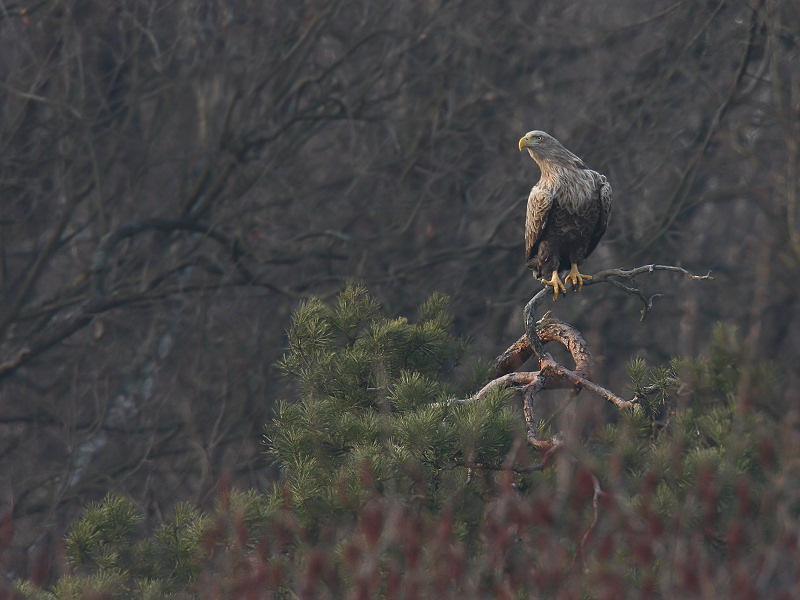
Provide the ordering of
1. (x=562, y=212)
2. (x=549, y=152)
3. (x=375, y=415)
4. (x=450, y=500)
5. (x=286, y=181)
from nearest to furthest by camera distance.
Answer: (x=450, y=500) < (x=375, y=415) < (x=562, y=212) < (x=549, y=152) < (x=286, y=181)

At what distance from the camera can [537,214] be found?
219 inches

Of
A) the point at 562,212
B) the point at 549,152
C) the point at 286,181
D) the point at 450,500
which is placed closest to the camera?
the point at 450,500

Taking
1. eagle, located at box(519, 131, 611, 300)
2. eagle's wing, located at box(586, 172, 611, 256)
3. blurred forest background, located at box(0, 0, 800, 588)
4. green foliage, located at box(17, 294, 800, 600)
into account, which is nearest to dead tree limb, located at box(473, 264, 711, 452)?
green foliage, located at box(17, 294, 800, 600)

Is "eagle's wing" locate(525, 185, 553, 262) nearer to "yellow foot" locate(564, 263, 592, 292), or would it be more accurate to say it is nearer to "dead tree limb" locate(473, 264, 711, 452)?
"yellow foot" locate(564, 263, 592, 292)

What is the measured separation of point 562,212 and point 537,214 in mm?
120

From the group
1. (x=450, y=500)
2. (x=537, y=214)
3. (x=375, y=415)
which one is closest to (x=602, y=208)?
(x=537, y=214)

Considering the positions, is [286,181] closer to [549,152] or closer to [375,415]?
[549,152]

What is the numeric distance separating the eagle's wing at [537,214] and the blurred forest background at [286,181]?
11.2 ft

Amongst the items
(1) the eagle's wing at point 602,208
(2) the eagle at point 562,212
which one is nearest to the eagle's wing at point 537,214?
(2) the eagle at point 562,212

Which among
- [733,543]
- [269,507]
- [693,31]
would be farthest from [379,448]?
[693,31]

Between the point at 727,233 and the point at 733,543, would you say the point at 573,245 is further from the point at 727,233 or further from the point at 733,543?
the point at 727,233

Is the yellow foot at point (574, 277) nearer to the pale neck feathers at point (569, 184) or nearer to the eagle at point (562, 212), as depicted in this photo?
the eagle at point (562, 212)

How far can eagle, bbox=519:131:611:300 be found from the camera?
5543 mm

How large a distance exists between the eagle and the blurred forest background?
3.33m
